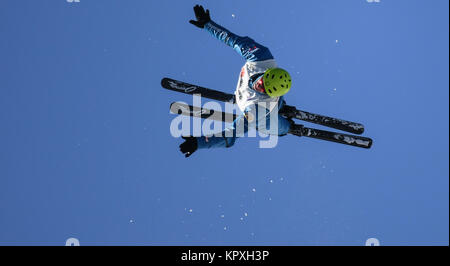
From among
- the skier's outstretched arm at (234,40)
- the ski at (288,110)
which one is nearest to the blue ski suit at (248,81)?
the skier's outstretched arm at (234,40)

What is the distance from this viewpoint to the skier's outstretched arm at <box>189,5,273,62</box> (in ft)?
22.7

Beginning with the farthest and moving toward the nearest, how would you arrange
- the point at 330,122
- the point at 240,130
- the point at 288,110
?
the point at 330,122 → the point at 288,110 → the point at 240,130

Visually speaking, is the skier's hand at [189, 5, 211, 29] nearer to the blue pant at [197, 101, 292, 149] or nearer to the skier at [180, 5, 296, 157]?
the skier at [180, 5, 296, 157]

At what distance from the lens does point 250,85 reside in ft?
22.5

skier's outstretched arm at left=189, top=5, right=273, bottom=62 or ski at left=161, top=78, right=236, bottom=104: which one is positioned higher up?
skier's outstretched arm at left=189, top=5, right=273, bottom=62

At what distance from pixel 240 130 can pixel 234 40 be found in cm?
122

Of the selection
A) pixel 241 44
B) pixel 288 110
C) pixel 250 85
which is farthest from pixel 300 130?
pixel 241 44

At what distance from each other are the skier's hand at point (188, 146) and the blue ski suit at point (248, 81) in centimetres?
Answer: 41

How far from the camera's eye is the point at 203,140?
6246 millimetres

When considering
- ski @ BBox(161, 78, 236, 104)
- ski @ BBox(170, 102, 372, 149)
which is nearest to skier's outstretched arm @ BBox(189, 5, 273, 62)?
ski @ BBox(161, 78, 236, 104)

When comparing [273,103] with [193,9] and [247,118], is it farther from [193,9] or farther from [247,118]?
[193,9]

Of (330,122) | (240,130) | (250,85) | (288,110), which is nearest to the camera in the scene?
(240,130)

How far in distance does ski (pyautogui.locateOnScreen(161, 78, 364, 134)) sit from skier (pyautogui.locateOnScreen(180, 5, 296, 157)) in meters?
0.16

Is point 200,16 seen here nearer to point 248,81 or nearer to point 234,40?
point 234,40
